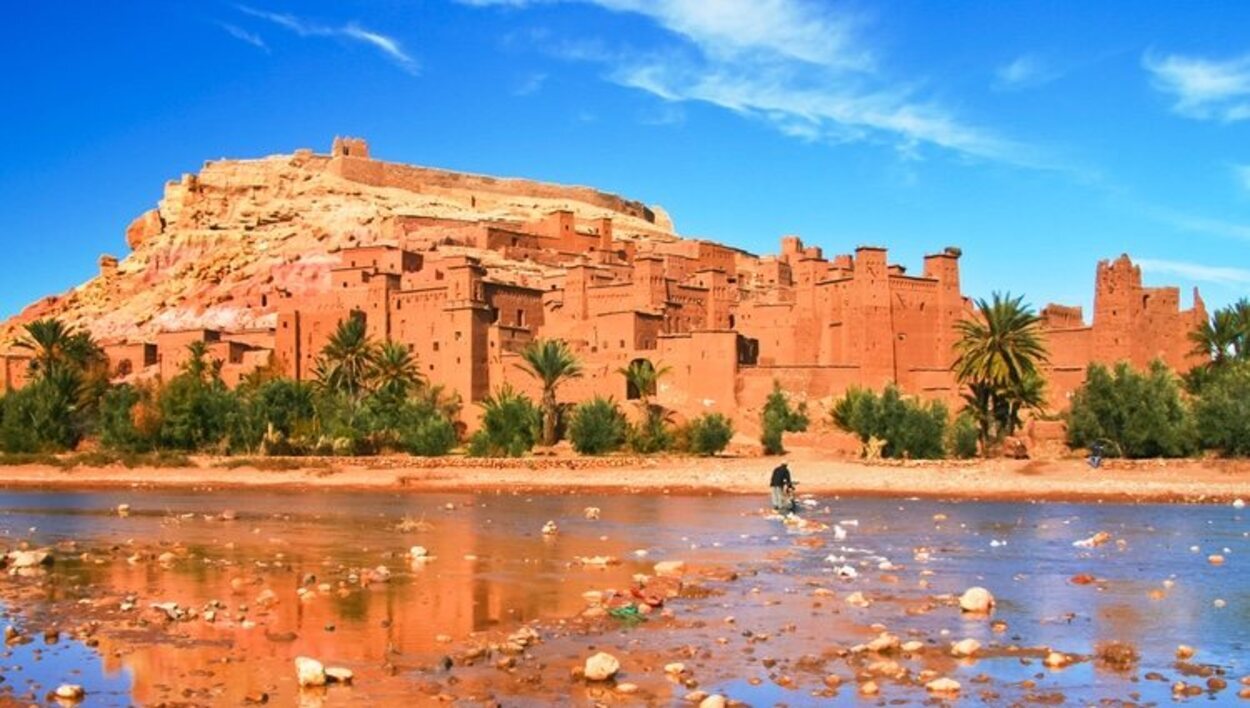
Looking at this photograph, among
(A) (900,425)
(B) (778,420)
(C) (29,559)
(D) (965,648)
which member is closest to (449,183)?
(B) (778,420)

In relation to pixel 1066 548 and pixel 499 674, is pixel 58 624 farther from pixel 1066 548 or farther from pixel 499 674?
pixel 1066 548

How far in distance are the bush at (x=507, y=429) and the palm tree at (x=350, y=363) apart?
843 cm

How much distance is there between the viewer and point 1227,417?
36.6 meters

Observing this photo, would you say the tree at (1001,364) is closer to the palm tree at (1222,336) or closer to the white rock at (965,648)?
the palm tree at (1222,336)

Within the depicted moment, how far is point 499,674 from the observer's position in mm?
→ 10195

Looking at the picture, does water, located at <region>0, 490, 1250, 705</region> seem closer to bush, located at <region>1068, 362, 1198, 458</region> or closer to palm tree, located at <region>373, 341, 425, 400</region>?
bush, located at <region>1068, 362, 1198, 458</region>

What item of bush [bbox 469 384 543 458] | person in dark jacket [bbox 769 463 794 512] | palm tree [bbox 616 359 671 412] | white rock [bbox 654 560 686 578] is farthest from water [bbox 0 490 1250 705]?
palm tree [bbox 616 359 671 412]

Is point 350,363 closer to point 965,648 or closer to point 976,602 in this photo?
point 976,602

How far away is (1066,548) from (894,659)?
420 inches

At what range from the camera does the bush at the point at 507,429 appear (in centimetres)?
4566

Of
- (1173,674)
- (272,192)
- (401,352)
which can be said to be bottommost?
(1173,674)

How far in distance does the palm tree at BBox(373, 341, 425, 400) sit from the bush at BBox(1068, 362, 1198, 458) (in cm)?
2575

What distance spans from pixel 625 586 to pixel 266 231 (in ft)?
226

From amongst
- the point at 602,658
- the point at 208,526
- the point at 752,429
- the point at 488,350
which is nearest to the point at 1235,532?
the point at 602,658
